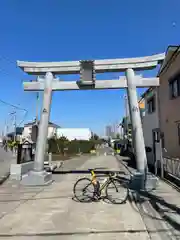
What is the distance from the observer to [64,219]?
21.8ft

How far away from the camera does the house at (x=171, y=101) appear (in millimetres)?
15000

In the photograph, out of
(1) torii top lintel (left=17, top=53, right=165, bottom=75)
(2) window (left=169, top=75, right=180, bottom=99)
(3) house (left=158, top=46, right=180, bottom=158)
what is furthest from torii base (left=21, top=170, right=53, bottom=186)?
(2) window (left=169, top=75, right=180, bottom=99)

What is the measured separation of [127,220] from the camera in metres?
6.48

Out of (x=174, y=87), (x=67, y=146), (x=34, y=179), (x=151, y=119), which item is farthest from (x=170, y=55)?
(x=67, y=146)

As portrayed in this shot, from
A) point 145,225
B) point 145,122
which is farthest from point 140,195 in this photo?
point 145,122

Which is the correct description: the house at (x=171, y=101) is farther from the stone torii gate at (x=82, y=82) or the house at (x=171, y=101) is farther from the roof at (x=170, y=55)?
the stone torii gate at (x=82, y=82)

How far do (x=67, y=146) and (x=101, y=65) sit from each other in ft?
126

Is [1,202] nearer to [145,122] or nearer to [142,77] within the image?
[142,77]

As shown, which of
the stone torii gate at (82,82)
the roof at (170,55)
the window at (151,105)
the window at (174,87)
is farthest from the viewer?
the window at (151,105)

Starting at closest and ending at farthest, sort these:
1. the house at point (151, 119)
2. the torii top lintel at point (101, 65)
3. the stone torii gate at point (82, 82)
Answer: the stone torii gate at point (82, 82), the torii top lintel at point (101, 65), the house at point (151, 119)

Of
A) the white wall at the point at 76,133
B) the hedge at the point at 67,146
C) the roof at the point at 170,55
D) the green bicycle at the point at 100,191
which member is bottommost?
the green bicycle at the point at 100,191

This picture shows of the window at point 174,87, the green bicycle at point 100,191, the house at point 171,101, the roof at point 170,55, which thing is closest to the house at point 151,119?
the house at point 171,101

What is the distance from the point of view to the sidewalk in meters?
5.50

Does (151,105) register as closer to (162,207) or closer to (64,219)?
(162,207)
